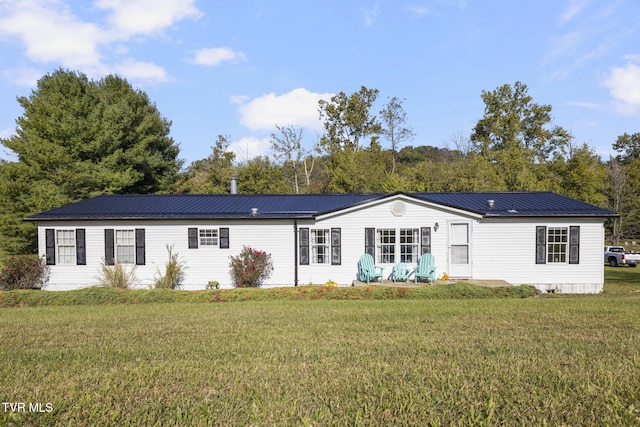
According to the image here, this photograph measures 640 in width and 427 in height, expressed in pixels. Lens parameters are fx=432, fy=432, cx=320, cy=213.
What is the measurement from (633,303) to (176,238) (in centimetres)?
1380

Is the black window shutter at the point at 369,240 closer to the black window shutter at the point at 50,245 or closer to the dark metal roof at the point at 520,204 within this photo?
the dark metal roof at the point at 520,204

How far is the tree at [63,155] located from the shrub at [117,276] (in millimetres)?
10841

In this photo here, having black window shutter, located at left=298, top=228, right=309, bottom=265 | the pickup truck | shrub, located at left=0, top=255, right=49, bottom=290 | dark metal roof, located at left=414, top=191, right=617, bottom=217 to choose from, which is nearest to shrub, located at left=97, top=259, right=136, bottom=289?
shrub, located at left=0, top=255, right=49, bottom=290

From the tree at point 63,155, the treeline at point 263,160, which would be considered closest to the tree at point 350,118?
the treeline at point 263,160

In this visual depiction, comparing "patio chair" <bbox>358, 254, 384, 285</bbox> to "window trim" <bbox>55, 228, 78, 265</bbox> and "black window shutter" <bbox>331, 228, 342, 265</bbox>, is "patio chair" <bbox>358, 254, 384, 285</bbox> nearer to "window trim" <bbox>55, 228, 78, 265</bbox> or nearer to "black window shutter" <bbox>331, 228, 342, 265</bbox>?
"black window shutter" <bbox>331, 228, 342, 265</bbox>

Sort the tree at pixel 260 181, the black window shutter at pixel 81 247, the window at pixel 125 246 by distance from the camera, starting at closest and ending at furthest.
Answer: the black window shutter at pixel 81 247 → the window at pixel 125 246 → the tree at pixel 260 181

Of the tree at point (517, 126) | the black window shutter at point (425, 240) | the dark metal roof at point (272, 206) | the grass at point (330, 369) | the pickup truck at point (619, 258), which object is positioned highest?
the tree at point (517, 126)

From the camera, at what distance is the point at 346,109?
38969 mm

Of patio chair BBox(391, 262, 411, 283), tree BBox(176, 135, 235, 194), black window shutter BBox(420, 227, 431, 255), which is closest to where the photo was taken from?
patio chair BBox(391, 262, 411, 283)

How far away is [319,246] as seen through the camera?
15664 mm

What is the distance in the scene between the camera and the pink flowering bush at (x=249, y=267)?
15.1 m

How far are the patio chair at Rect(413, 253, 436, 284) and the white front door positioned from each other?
0.96 meters

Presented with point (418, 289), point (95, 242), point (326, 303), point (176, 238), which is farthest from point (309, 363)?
point (95, 242)

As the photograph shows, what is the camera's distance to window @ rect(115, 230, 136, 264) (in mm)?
15750
